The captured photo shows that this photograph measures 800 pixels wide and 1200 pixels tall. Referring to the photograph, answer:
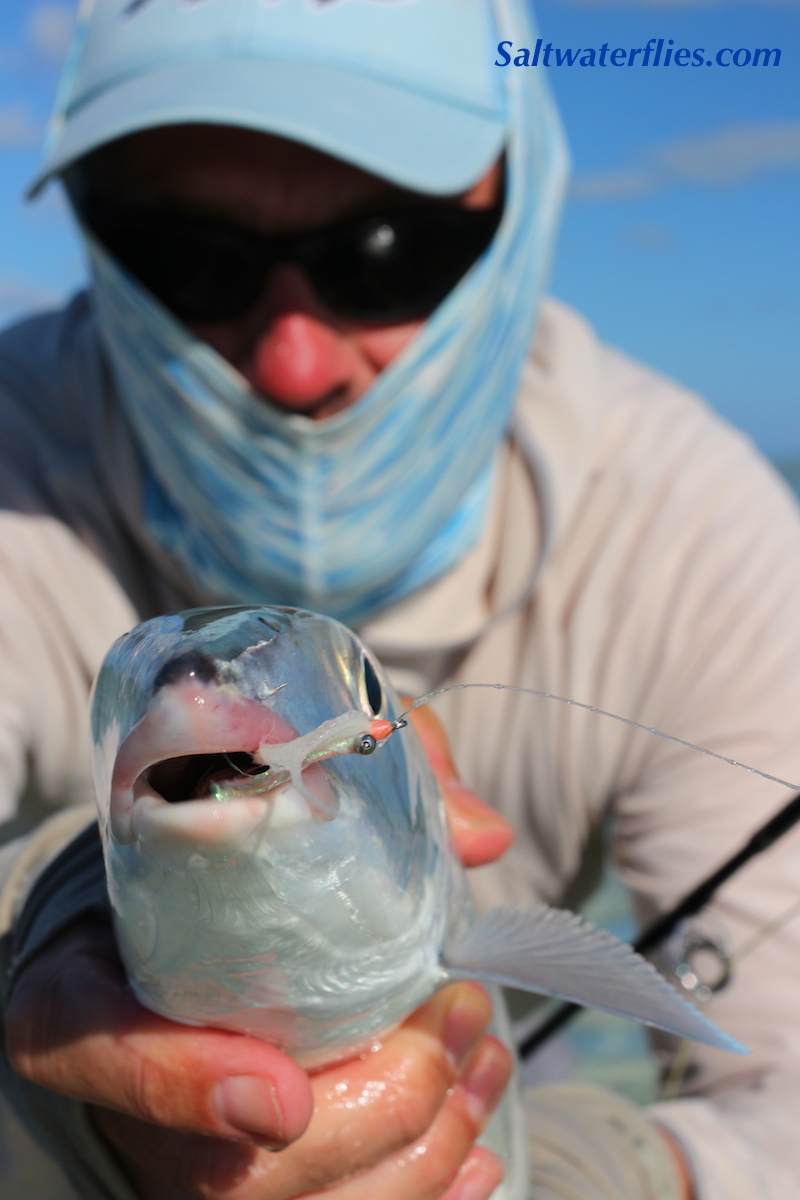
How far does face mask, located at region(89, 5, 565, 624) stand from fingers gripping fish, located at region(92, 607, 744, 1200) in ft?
2.51

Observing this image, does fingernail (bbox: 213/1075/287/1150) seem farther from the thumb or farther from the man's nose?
the man's nose

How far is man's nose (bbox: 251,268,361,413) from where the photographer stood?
141cm

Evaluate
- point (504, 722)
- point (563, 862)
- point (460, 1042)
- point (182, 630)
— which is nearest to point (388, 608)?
point (504, 722)

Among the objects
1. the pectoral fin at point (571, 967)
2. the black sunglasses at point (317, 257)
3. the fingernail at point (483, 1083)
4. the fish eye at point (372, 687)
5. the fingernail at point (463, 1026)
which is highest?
the black sunglasses at point (317, 257)

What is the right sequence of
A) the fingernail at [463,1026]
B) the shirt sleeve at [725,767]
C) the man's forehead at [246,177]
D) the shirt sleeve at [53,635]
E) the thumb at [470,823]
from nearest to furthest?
the fingernail at [463,1026] → the thumb at [470,823] → the shirt sleeve at [725,767] → the man's forehead at [246,177] → the shirt sleeve at [53,635]

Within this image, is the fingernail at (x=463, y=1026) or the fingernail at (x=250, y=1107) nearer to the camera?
the fingernail at (x=250, y=1107)

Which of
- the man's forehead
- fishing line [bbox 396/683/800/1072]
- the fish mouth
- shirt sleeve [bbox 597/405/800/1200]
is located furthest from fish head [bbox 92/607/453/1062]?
the man's forehead

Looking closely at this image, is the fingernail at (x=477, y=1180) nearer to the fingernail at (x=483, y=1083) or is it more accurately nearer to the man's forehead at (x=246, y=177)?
the fingernail at (x=483, y=1083)

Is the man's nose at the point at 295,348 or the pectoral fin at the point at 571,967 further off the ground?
the man's nose at the point at 295,348

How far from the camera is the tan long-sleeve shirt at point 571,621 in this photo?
143 cm

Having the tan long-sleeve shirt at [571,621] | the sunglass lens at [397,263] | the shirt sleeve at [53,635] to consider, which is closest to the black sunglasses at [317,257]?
the sunglass lens at [397,263]

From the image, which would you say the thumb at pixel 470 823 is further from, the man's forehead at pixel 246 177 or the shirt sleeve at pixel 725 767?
the man's forehead at pixel 246 177

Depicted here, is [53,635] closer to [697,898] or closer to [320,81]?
[320,81]

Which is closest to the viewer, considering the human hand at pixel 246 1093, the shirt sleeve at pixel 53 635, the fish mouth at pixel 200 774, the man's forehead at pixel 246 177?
the fish mouth at pixel 200 774
